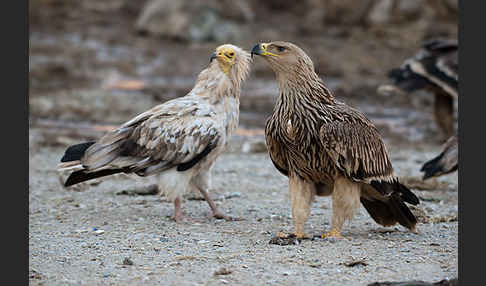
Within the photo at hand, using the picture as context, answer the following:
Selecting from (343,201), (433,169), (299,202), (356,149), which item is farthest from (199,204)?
(433,169)

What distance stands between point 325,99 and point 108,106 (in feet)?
34.7

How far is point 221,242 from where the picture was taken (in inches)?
251

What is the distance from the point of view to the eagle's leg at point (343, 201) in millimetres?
6348

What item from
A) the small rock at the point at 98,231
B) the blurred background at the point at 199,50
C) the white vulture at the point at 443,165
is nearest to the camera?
the small rock at the point at 98,231

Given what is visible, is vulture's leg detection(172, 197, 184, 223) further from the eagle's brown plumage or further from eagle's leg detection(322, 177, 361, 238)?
eagle's leg detection(322, 177, 361, 238)

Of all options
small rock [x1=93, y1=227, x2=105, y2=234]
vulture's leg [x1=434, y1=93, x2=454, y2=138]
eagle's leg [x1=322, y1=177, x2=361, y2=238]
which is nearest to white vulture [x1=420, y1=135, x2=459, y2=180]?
eagle's leg [x1=322, y1=177, x2=361, y2=238]

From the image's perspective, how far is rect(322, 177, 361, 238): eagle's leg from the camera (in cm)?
635

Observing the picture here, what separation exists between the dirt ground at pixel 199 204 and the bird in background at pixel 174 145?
1.36 ft

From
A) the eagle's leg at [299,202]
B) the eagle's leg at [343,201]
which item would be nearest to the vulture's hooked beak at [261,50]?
the eagle's leg at [299,202]

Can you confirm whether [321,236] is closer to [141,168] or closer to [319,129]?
[319,129]

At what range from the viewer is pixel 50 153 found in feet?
39.8

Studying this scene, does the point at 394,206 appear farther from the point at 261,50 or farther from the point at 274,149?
the point at 261,50

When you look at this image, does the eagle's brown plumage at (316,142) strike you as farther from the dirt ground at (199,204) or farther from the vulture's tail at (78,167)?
the vulture's tail at (78,167)

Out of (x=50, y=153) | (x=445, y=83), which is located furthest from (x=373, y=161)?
(x=50, y=153)
